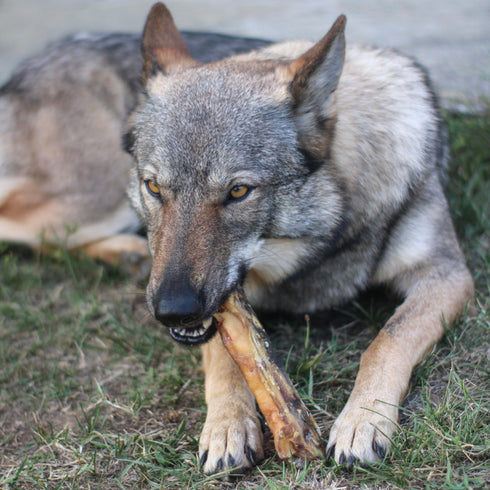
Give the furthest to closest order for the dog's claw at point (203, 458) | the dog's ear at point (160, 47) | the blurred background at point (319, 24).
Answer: the blurred background at point (319, 24) → the dog's ear at point (160, 47) → the dog's claw at point (203, 458)

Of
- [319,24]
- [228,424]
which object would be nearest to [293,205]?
[228,424]

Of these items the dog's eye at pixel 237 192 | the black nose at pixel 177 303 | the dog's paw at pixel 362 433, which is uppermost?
the dog's eye at pixel 237 192

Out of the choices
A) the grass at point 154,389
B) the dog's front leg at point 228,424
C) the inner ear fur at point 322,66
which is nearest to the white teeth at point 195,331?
the dog's front leg at point 228,424

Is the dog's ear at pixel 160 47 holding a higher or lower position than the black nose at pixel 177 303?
higher

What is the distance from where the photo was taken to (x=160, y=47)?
3.03 meters

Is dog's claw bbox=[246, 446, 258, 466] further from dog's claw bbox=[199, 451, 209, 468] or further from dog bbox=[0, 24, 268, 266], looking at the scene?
dog bbox=[0, 24, 268, 266]

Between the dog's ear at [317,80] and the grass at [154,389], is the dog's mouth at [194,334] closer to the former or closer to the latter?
the grass at [154,389]

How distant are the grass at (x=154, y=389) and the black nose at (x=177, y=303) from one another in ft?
1.88

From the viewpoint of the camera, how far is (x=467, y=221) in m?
3.72

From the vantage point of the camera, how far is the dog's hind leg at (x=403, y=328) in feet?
7.18

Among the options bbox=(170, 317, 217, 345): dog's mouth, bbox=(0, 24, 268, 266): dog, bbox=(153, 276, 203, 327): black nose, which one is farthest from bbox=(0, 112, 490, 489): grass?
bbox=(153, 276, 203, 327): black nose

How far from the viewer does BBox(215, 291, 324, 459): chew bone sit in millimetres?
2145

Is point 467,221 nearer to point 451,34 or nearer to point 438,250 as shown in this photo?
point 438,250

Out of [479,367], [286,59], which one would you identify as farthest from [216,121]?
[479,367]
